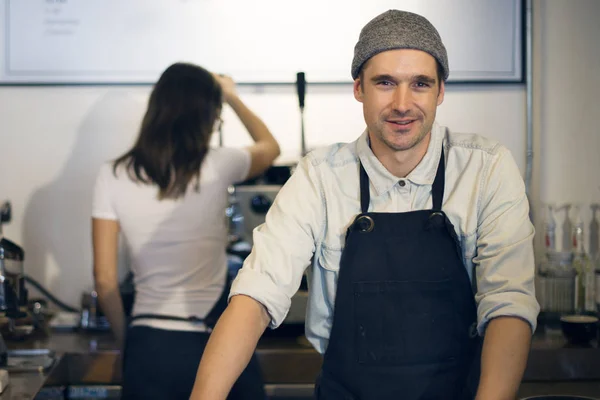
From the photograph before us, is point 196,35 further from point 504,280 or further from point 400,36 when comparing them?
point 504,280

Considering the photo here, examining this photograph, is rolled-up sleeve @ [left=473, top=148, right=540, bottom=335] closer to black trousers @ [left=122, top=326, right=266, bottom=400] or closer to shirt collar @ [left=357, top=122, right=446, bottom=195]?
shirt collar @ [left=357, top=122, right=446, bottom=195]

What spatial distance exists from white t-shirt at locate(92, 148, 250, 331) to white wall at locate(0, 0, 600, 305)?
782mm

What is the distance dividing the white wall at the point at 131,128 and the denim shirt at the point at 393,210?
4.07 feet

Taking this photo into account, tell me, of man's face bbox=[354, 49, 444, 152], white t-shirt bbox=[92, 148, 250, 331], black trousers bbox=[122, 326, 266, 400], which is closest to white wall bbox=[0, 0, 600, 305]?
white t-shirt bbox=[92, 148, 250, 331]

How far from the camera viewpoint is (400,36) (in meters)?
1.47

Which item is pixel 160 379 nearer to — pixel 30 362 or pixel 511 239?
pixel 30 362

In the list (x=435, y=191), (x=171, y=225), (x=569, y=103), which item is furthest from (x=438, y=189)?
(x=569, y=103)

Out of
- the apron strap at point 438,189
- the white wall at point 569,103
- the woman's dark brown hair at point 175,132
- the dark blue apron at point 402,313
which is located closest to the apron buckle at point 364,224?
the dark blue apron at point 402,313

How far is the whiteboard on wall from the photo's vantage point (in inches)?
111

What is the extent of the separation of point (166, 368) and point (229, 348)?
0.71m

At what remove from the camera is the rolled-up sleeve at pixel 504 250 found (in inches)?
56.2

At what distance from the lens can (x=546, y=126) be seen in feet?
9.45

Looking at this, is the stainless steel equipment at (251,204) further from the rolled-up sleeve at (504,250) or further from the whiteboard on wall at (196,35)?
the rolled-up sleeve at (504,250)

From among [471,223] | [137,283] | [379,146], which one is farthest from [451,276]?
[137,283]
